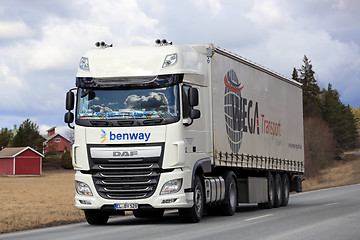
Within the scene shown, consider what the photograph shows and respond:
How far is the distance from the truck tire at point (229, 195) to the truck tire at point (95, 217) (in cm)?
352

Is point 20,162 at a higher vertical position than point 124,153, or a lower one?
higher

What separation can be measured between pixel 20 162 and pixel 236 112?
72889 millimetres

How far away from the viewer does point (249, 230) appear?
13.2 meters

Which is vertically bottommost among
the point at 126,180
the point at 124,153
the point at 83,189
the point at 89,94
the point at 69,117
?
the point at 83,189

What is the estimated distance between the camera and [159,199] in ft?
48.8

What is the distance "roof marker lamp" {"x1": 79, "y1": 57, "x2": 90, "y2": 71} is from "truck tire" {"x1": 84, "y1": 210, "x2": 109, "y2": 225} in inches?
132

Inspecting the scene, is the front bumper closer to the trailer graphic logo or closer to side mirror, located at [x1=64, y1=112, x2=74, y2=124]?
side mirror, located at [x1=64, y1=112, x2=74, y2=124]

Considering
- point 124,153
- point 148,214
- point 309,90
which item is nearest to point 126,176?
point 124,153

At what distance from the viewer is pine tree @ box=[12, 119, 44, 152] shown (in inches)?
4099

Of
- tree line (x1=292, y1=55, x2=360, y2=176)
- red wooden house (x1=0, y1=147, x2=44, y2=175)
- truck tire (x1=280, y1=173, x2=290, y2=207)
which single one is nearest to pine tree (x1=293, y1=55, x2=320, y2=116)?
tree line (x1=292, y1=55, x2=360, y2=176)

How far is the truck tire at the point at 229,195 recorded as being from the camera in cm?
1841

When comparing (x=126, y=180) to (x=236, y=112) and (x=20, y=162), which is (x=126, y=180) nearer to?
(x=236, y=112)

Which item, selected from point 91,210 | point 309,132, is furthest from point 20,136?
point 91,210

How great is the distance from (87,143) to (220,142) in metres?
4.14
